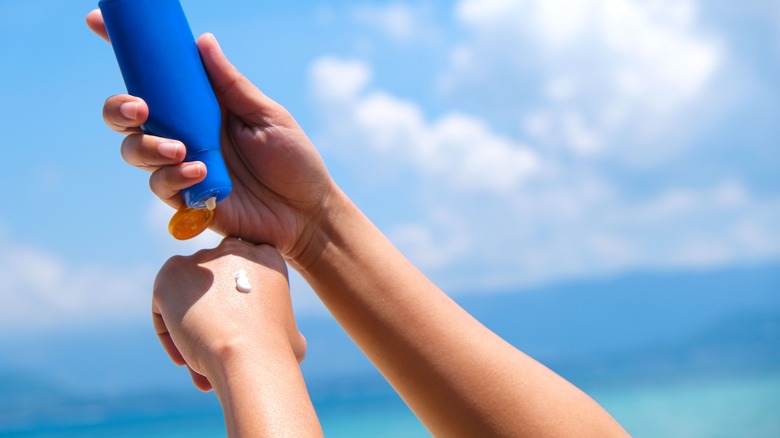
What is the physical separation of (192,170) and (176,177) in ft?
0.12

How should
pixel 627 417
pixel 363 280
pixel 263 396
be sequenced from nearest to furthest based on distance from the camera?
pixel 263 396
pixel 363 280
pixel 627 417

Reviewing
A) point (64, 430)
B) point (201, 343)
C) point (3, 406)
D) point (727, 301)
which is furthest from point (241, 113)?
point (727, 301)

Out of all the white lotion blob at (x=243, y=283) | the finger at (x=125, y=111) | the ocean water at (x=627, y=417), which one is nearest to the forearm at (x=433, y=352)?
the white lotion blob at (x=243, y=283)

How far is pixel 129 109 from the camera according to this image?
1.59 m

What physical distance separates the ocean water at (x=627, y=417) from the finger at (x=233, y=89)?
958 cm

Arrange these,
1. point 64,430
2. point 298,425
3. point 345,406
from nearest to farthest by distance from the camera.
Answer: point 298,425 → point 64,430 → point 345,406

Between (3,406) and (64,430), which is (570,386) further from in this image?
(3,406)

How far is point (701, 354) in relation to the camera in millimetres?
31891

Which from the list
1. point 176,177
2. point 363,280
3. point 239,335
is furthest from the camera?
point 363,280

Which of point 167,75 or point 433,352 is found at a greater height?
point 167,75

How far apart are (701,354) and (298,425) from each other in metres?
33.2

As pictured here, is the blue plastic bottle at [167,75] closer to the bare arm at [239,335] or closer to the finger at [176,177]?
the finger at [176,177]

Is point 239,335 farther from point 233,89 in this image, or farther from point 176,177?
point 233,89

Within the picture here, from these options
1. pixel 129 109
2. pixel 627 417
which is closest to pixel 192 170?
pixel 129 109
